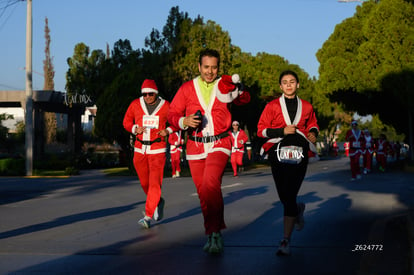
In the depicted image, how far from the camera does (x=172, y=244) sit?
752 cm

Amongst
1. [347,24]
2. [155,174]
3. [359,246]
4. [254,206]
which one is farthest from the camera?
[347,24]

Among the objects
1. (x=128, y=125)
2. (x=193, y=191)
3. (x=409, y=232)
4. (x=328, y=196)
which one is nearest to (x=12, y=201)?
(x=193, y=191)

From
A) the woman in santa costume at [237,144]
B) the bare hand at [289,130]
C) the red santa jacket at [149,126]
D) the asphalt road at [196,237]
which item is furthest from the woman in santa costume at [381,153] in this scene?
the bare hand at [289,130]

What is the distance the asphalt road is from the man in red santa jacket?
0.61 meters

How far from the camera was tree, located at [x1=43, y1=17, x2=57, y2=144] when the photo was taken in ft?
214

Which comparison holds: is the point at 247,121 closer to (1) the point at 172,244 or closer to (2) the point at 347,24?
(2) the point at 347,24

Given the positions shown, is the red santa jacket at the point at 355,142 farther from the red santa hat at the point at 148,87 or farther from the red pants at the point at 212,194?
the red pants at the point at 212,194

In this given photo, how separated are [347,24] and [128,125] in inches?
1184

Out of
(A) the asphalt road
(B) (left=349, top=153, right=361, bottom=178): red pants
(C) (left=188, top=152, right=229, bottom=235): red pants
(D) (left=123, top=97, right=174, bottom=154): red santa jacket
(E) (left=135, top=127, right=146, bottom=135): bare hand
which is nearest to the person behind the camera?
(A) the asphalt road

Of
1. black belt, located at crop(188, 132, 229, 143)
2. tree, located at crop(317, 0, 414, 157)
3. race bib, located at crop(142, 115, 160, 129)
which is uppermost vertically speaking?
tree, located at crop(317, 0, 414, 157)

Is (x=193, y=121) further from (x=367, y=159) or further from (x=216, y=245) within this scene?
(x=367, y=159)

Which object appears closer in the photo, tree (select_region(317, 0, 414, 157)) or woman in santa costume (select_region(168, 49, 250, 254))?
woman in santa costume (select_region(168, 49, 250, 254))

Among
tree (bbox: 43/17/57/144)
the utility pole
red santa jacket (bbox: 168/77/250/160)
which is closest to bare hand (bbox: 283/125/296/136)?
red santa jacket (bbox: 168/77/250/160)

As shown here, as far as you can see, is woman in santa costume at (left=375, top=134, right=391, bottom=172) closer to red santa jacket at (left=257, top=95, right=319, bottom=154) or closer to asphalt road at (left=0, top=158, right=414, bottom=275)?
asphalt road at (left=0, top=158, right=414, bottom=275)
